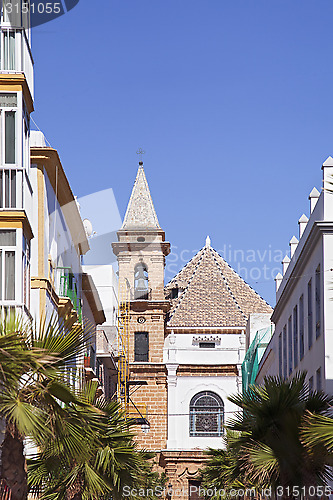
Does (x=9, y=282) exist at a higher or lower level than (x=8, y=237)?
lower

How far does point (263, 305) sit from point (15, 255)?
51.1m

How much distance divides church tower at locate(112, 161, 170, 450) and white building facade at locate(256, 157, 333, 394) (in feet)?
82.5

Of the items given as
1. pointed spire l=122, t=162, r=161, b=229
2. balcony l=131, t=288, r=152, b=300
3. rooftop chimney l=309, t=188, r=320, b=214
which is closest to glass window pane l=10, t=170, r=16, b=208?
rooftop chimney l=309, t=188, r=320, b=214

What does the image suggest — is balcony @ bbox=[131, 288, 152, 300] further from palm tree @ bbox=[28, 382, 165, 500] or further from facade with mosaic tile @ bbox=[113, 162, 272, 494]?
palm tree @ bbox=[28, 382, 165, 500]

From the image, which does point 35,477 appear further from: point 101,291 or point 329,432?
point 101,291

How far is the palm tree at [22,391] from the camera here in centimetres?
1324

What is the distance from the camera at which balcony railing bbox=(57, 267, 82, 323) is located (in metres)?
28.8

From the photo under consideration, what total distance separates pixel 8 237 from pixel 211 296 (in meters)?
47.7

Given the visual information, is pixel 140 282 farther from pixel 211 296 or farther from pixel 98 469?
pixel 98 469

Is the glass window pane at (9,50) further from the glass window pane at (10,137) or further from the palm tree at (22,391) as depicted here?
the palm tree at (22,391)

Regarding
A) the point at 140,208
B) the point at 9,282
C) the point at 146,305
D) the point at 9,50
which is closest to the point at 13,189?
the point at 9,282

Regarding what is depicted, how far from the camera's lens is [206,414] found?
61781 mm

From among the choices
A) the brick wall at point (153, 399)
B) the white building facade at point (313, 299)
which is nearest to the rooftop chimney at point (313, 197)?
the white building facade at point (313, 299)

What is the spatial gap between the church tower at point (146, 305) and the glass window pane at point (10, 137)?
40700 millimetres
